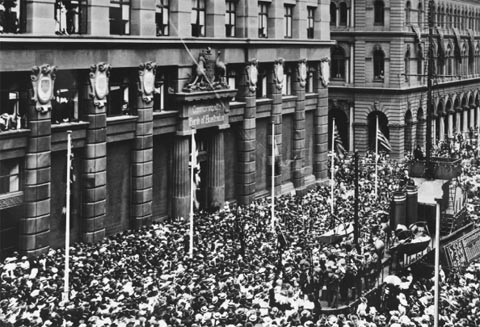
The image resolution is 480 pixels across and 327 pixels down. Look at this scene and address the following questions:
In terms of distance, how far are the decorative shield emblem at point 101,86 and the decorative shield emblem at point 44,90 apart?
284 cm

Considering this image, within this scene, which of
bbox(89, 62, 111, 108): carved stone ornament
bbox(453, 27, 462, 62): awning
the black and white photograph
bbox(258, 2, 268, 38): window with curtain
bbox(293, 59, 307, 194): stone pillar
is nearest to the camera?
the black and white photograph

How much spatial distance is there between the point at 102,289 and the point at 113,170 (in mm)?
12426

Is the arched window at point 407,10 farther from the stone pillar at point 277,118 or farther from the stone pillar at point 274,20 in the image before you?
the stone pillar at point 277,118

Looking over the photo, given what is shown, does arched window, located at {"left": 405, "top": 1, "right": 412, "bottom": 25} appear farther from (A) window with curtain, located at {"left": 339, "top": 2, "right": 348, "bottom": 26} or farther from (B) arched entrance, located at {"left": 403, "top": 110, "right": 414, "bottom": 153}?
(B) arched entrance, located at {"left": 403, "top": 110, "right": 414, "bottom": 153}

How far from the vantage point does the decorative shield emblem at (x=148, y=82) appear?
35291mm

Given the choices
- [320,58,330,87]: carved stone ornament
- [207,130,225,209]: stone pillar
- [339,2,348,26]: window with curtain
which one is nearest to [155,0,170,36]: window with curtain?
[207,130,225,209]: stone pillar

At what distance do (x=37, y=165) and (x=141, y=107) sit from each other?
729 centimetres

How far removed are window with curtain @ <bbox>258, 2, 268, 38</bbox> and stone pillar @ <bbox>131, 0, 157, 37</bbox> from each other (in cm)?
1160

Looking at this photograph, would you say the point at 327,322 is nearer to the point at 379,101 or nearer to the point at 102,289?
the point at 102,289

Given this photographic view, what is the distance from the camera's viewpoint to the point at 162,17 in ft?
123

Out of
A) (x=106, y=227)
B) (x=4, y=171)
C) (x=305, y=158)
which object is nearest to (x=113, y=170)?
(x=106, y=227)

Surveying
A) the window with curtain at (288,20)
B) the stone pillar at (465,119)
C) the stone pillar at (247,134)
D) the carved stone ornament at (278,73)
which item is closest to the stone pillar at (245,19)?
the stone pillar at (247,134)

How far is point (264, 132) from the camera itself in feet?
154

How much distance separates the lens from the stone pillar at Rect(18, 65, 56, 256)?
96.1 feet
